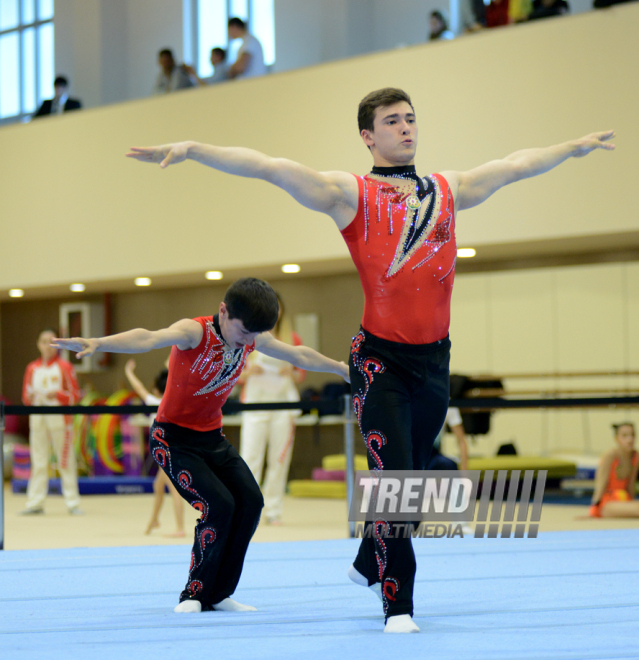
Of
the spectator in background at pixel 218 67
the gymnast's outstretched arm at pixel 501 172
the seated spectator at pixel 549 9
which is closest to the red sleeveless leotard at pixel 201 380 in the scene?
the gymnast's outstretched arm at pixel 501 172

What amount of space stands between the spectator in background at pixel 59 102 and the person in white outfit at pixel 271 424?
5557 mm

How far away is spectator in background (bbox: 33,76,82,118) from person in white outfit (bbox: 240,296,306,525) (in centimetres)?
556

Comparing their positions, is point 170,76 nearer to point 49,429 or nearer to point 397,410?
point 49,429

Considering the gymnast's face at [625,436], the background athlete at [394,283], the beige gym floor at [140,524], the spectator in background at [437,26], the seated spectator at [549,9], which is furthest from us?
the spectator in background at [437,26]

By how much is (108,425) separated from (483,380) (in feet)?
16.7

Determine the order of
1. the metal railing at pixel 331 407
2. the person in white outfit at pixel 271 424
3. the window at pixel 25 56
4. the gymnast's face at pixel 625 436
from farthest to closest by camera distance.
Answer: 1. the window at pixel 25 56
2. the gymnast's face at pixel 625 436
3. the person in white outfit at pixel 271 424
4. the metal railing at pixel 331 407

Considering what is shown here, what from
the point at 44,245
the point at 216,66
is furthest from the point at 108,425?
the point at 216,66

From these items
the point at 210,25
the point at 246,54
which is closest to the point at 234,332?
the point at 246,54

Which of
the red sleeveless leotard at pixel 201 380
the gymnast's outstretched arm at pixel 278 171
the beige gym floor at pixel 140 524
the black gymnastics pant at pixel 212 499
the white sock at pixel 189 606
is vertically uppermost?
the gymnast's outstretched arm at pixel 278 171

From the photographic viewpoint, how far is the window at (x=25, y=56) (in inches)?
530

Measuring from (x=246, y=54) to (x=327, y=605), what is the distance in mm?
8204

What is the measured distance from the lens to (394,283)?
2986 mm

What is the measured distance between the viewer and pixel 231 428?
40.9 feet

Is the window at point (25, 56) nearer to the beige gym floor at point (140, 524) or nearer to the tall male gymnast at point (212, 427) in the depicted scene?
the beige gym floor at point (140, 524)
